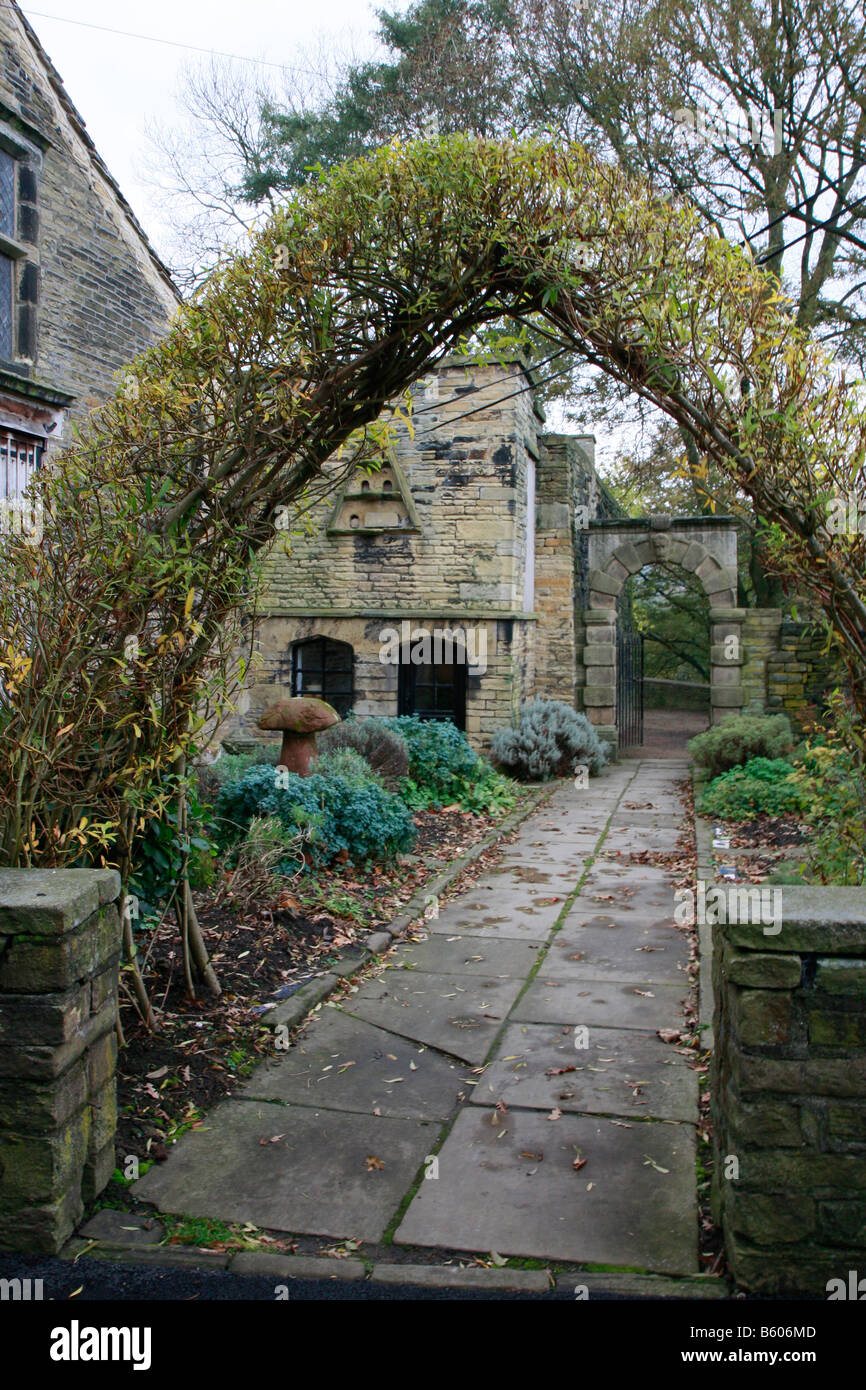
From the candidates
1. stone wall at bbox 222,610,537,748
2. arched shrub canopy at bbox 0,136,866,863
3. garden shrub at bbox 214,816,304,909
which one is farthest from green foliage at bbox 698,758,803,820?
arched shrub canopy at bbox 0,136,866,863

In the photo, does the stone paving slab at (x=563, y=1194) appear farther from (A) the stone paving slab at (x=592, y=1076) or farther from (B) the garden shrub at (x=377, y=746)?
(B) the garden shrub at (x=377, y=746)

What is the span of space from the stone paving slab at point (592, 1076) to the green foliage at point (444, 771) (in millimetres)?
5966

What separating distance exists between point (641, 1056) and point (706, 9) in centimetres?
1586

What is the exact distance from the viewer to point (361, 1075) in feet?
14.4

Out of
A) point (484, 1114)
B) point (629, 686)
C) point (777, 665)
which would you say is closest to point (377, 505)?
point (629, 686)

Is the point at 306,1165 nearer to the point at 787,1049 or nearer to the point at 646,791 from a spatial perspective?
the point at 787,1049

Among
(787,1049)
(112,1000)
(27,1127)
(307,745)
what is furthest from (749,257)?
(307,745)

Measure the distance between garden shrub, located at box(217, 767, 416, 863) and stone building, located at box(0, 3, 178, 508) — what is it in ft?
11.2

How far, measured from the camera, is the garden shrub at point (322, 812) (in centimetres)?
725

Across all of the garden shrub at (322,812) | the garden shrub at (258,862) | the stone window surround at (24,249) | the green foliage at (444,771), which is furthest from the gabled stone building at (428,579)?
the garden shrub at (258,862)

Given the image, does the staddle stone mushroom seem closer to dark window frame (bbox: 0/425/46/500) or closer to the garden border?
the garden border

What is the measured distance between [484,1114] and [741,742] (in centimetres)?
867

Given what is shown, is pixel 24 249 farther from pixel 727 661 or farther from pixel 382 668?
pixel 727 661

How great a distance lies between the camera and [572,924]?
22.0ft
